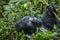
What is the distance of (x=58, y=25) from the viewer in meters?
2.31

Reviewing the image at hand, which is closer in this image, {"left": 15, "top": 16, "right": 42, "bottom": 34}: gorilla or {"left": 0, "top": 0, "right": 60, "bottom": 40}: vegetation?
{"left": 0, "top": 0, "right": 60, "bottom": 40}: vegetation

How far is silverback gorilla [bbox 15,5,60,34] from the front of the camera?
7.13 feet


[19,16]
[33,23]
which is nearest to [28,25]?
[33,23]

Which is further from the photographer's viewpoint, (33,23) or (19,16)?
(19,16)

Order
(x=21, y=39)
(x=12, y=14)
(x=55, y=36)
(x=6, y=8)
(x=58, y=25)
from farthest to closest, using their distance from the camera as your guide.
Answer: (x=6, y=8) < (x=12, y=14) < (x=58, y=25) < (x=21, y=39) < (x=55, y=36)

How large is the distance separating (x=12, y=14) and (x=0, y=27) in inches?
9.6

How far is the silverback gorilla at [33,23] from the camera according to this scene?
2174 millimetres

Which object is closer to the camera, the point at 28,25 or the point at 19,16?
the point at 28,25

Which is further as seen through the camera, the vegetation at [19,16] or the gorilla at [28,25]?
the gorilla at [28,25]

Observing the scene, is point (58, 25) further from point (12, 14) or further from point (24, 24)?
point (12, 14)

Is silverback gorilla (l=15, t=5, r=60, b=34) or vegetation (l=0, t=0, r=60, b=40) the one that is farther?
silverback gorilla (l=15, t=5, r=60, b=34)

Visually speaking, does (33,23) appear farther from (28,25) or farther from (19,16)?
(19,16)

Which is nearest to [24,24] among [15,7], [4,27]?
[4,27]

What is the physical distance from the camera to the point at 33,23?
2195 mm
